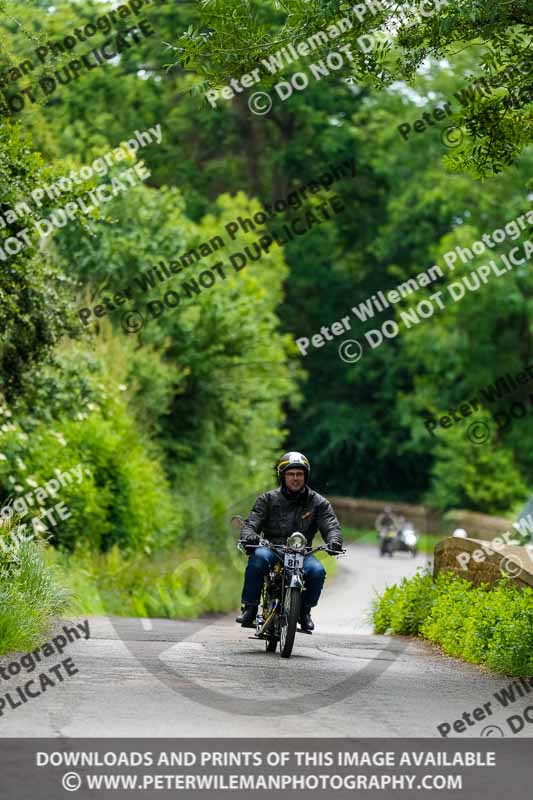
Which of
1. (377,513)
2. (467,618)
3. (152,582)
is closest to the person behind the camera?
(467,618)

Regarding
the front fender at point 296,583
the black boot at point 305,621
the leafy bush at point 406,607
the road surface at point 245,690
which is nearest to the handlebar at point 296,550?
the front fender at point 296,583

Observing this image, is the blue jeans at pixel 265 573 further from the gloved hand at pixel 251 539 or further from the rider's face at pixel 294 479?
the rider's face at pixel 294 479

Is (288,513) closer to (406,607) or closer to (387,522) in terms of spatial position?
(406,607)

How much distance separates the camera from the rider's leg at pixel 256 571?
11961 millimetres

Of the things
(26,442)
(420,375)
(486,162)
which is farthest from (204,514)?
(420,375)

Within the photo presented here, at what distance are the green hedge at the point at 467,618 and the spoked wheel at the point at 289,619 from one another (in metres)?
1.87

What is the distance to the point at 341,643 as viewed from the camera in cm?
1437

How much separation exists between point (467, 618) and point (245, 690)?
4.53 m

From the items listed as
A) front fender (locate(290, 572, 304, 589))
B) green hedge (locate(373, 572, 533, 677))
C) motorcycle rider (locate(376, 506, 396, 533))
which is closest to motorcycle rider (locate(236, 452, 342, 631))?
front fender (locate(290, 572, 304, 589))

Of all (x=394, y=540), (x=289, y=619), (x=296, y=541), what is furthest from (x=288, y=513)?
(x=394, y=540)

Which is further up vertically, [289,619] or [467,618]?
[289,619]

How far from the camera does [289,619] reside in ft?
37.7

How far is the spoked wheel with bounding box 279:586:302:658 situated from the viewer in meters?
11.4

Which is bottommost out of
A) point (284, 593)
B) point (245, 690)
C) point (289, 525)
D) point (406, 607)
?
point (406, 607)
